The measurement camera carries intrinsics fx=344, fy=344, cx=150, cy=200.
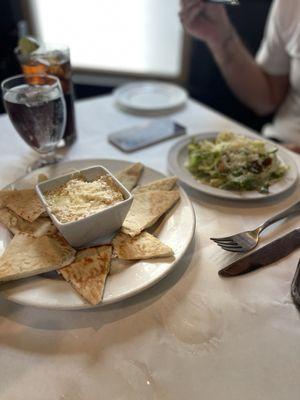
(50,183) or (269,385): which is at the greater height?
(50,183)

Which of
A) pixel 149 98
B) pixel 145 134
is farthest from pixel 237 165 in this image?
pixel 149 98

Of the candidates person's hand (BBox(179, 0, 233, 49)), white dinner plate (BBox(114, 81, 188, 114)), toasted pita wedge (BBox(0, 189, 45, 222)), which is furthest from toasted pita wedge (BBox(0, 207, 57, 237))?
person's hand (BBox(179, 0, 233, 49))

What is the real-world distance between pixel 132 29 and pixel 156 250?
2.51 m

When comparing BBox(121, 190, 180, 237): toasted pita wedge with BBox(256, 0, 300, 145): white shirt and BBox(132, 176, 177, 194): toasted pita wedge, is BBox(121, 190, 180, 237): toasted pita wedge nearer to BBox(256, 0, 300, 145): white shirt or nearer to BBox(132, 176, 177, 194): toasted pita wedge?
BBox(132, 176, 177, 194): toasted pita wedge

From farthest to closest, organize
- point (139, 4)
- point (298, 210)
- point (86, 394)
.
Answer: point (139, 4) < point (298, 210) < point (86, 394)

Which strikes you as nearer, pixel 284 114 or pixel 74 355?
pixel 74 355

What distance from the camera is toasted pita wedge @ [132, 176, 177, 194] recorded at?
2.87ft

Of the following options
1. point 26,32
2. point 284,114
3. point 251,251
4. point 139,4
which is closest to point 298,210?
point 251,251

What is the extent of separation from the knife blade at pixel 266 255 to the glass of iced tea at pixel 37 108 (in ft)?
2.12

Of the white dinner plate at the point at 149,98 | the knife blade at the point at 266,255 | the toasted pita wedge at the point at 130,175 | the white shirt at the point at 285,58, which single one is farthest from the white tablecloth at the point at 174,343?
the white shirt at the point at 285,58

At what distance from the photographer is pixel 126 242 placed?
2.36 ft

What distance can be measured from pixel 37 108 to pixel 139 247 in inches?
20.6

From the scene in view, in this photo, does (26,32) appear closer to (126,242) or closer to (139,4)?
(139,4)

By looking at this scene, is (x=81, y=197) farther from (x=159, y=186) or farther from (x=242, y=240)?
(x=242, y=240)
